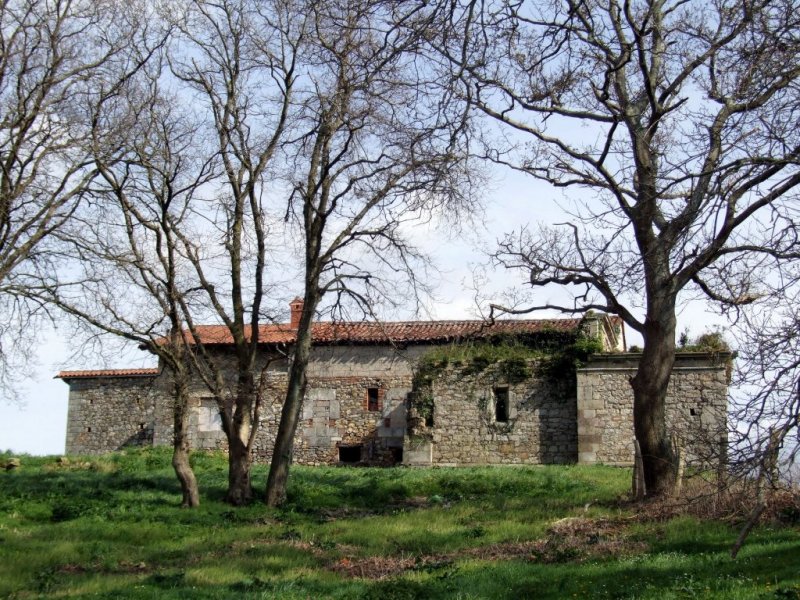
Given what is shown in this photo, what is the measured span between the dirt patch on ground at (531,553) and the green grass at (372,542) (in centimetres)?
3

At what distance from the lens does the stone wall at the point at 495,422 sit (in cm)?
2588

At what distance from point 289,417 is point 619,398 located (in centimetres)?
1046

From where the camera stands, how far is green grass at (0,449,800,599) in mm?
10086

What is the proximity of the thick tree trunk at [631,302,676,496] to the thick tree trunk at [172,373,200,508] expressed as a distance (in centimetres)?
825

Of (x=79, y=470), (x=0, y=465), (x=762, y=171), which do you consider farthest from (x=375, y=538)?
(x=0, y=465)

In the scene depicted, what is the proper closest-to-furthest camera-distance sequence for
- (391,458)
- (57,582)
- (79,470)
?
(57,582) < (79,470) < (391,458)

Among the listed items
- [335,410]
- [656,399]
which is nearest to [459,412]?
[335,410]

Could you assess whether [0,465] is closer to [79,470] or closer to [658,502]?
[79,470]

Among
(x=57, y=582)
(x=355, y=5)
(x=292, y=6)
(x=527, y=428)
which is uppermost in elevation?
(x=292, y=6)

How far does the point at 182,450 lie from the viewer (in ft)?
57.1

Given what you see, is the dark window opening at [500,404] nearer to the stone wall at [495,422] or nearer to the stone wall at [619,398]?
the stone wall at [495,422]

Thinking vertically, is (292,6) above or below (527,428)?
above

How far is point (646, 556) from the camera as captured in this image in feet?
36.6

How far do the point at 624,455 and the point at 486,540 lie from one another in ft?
40.0
